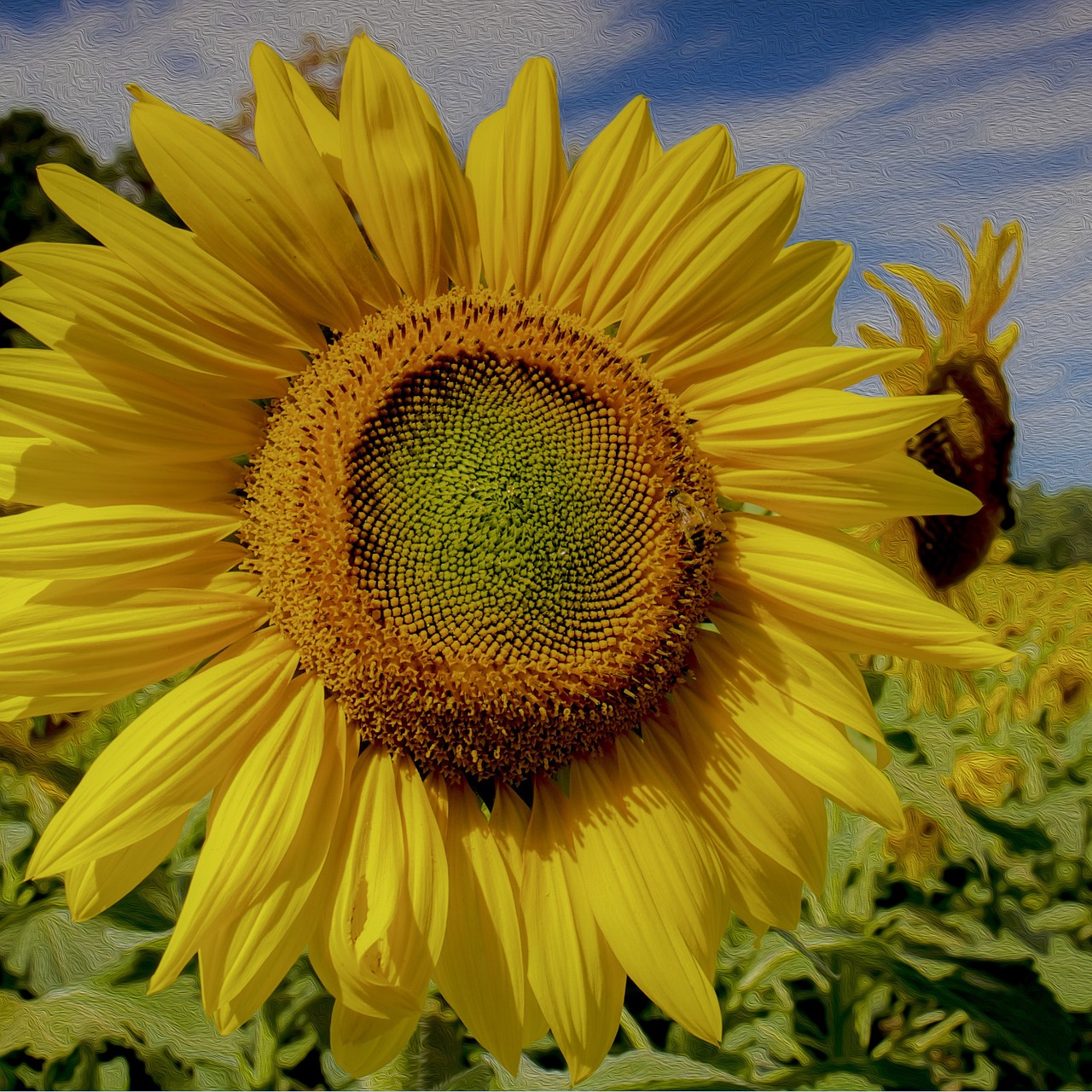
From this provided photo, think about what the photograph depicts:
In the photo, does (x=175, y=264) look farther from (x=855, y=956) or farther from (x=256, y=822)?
(x=855, y=956)

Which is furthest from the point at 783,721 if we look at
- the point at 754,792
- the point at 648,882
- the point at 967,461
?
the point at 967,461

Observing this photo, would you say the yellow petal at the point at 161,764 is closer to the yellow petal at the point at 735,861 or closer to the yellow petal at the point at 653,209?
the yellow petal at the point at 735,861

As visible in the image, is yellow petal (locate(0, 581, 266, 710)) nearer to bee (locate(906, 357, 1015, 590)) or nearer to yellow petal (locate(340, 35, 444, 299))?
yellow petal (locate(340, 35, 444, 299))

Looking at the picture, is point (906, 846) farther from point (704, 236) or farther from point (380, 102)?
point (380, 102)

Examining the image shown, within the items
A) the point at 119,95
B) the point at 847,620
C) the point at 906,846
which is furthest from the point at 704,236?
the point at 906,846

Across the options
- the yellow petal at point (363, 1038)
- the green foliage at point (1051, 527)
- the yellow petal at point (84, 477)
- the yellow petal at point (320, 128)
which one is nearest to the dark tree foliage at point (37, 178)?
the yellow petal at point (320, 128)

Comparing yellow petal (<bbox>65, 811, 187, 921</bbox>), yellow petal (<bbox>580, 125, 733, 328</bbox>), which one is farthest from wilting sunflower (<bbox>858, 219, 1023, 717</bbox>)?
yellow petal (<bbox>65, 811, 187, 921</bbox>)
